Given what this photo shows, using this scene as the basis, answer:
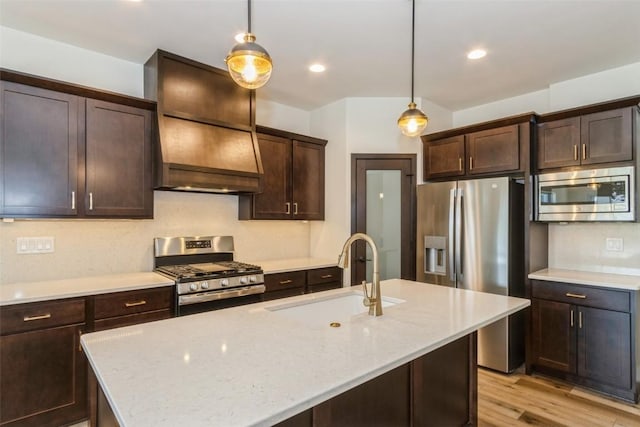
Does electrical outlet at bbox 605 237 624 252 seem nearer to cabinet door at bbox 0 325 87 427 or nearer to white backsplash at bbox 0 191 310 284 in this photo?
white backsplash at bbox 0 191 310 284

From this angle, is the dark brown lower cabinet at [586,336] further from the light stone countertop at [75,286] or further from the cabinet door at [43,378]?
the cabinet door at [43,378]

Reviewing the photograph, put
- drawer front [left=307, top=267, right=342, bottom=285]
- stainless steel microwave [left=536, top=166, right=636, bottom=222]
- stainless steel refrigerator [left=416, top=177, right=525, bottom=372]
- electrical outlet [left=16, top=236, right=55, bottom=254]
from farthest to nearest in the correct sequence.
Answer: drawer front [left=307, top=267, right=342, bottom=285], stainless steel refrigerator [left=416, top=177, right=525, bottom=372], stainless steel microwave [left=536, top=166, right=636, bottom=222], electrical outlet [left=16, top=236, right=55, bottom=254]

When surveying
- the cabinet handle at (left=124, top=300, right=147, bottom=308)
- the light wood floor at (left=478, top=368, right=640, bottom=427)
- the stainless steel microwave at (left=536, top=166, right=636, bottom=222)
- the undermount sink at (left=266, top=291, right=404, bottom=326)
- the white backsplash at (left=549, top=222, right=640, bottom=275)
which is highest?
the stainless steel microwave at (left=536, top=166, right=636, bottom=222)

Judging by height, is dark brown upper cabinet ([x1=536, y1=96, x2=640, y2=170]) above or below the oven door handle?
above

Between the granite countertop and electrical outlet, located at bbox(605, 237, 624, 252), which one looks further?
electrical outlet, located at bbox(605, 237, 624, 252)

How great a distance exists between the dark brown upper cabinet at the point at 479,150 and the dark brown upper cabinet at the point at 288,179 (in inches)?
48.8

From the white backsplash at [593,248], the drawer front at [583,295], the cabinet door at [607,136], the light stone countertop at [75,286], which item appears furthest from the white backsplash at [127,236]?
the cabinet door at [607,136]

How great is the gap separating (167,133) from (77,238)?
1085mm

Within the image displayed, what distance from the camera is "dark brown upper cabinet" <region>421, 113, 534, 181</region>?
328 centimetres

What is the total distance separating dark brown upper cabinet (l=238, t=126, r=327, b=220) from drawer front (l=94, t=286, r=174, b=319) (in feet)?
3.97

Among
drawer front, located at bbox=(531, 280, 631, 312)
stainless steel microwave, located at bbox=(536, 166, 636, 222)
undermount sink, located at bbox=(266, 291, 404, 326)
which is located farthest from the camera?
stainless steel microwave, located at bbox=(536, 166, 636, 222)

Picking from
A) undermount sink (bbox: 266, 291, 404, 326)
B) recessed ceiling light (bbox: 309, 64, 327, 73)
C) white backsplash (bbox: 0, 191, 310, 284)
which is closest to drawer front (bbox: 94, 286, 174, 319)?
white backsplash (bbox: 0, 191, 310, 284)

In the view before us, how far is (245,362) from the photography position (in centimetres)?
119

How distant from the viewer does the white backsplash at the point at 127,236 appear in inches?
102
